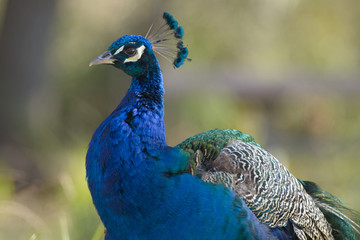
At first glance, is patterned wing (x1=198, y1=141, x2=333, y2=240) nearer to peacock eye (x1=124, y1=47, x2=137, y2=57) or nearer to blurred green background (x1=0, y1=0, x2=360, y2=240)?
peacock eye (x1=124, y1=47, x2=137, y2=57)

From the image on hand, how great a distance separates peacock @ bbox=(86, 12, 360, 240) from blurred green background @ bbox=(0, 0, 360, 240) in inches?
24.4

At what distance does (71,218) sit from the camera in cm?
274

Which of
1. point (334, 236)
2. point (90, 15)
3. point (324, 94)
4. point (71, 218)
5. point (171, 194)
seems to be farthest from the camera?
point (90, 15)

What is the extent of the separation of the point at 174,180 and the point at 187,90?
435 cm

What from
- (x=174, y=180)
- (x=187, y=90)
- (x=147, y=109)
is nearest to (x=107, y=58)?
(x=147, y=109)

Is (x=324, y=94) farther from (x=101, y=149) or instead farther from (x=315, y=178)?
(x=101, y=149)

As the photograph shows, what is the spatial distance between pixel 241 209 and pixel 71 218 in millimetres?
1357

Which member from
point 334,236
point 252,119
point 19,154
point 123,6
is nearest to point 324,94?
point 252,119

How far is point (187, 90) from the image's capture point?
5973 mm

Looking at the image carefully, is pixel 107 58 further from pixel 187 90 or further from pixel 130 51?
pixel 187 90

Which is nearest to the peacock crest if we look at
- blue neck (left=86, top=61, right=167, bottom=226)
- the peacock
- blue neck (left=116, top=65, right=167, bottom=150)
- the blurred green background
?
the peacock

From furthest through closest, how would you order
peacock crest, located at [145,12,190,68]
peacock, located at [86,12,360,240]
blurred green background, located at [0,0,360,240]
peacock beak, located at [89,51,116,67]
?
1. blurred green background, located at [0,0,360,240]
2. peacock crest, located at [145,12,190,68]
3. peacock beak, located at [89,51,116,67]
4. peacock, located at [86,12,360,240]

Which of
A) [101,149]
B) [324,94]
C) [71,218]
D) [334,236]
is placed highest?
[324,94]

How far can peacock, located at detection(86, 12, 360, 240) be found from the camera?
163 centimetres
